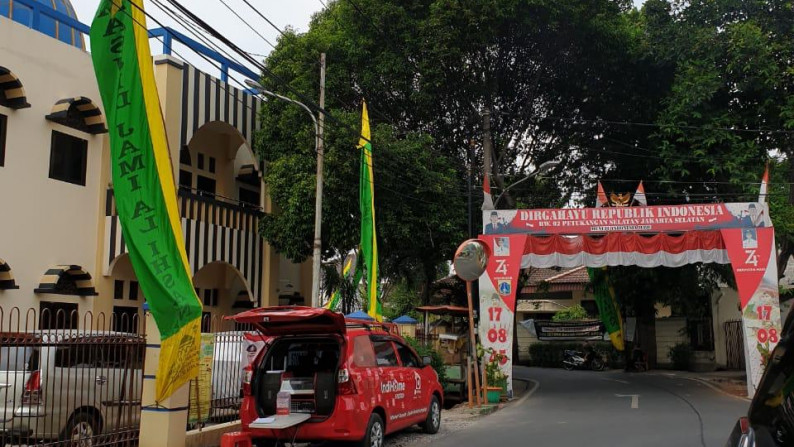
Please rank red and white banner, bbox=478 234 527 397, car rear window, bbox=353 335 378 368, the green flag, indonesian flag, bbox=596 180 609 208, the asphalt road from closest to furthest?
car rear window, bbox=353 335 378 368 → the asphalt road → the green flag → red and white banner, bbox=478 234 527 397 → indonesian flag, bbox=596 180 609 208

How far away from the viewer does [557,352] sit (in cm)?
3597

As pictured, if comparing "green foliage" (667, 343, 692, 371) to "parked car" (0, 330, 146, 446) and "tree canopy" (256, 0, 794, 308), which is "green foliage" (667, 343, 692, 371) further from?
"parked car" (0, 330, 146, 446)

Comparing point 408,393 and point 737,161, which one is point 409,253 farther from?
point 408,393

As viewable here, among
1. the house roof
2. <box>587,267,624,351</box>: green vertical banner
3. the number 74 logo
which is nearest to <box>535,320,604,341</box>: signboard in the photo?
the house roof

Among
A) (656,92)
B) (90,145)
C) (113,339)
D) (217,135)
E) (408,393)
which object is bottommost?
(408,393)

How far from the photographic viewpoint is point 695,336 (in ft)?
104

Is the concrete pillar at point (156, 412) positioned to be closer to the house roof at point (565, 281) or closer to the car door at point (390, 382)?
the car door at point (390, 382)

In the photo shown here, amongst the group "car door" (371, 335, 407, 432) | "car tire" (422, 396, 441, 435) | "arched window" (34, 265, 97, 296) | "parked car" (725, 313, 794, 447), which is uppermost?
"arched window" (34, 265, 97, 296)

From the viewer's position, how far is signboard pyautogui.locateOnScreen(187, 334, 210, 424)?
10992 mm

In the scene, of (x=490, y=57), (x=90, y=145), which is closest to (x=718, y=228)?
(x=490, y=57)

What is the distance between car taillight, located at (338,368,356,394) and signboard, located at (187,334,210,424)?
290 centimetres

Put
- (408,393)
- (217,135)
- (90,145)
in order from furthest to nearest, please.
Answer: (217,135) < (90,145) < (408,393)

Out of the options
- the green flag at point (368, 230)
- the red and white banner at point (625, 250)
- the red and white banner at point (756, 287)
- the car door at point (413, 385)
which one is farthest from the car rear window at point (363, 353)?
the red and white banner at point (756, 287)

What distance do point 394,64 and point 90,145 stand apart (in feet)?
30.8
